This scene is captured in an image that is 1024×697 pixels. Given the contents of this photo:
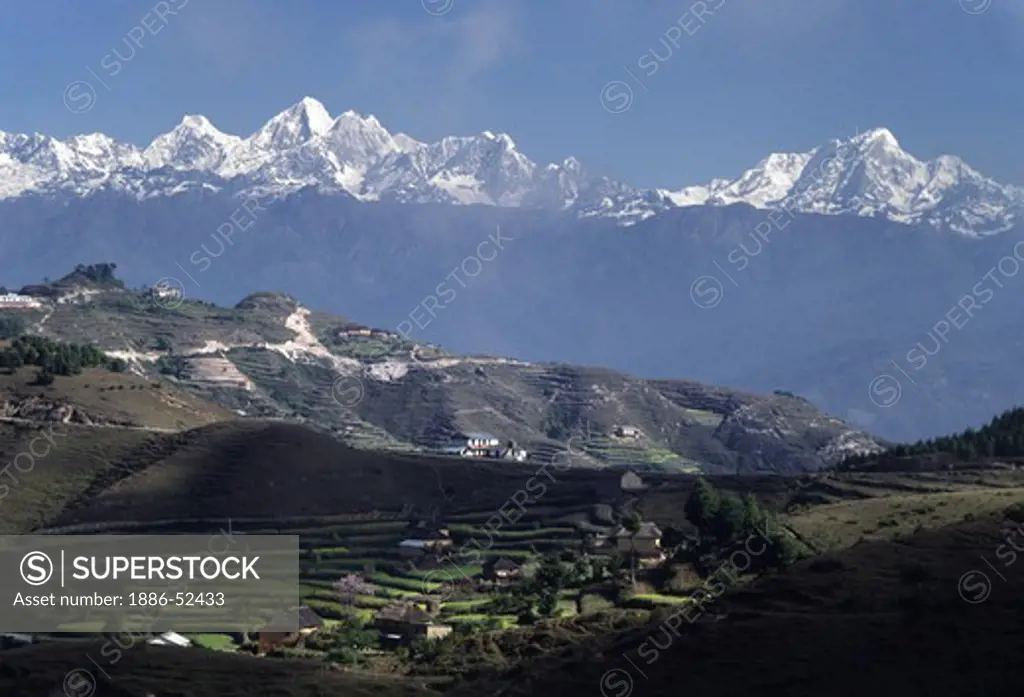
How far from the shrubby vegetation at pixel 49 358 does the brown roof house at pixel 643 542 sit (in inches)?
2776

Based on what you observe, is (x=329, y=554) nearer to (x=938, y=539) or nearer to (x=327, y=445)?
(x=327, y=445)

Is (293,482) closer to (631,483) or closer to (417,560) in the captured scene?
(417,560)

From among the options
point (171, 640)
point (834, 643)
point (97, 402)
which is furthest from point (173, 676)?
point (97, 402)

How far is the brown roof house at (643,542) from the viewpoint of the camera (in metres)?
86.9

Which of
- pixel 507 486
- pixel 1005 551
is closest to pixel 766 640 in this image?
pixel 1005 551

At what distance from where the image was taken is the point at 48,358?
6009 inches

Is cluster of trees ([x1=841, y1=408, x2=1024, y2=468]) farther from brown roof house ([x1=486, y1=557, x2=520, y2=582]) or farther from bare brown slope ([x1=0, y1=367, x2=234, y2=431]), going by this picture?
bare brown slope ([x1=0, y1=367, x2=234, y2=431])

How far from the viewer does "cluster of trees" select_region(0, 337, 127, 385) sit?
150m

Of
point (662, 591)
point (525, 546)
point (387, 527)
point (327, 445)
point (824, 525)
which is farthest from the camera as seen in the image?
point (327, 445)

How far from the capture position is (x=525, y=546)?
101 m

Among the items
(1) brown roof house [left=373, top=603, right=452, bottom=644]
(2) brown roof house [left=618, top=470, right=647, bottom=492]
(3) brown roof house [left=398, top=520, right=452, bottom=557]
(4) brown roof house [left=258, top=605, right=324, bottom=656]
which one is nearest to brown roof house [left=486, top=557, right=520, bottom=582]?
(3) brown roof house [left=398, top=520, right=452, bottom=557]

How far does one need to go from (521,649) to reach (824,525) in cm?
2313

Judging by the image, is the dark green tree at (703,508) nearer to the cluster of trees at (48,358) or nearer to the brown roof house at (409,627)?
the brown roof house at (409,627)

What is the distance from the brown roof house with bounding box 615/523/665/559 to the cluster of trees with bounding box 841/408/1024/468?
35.0 m
